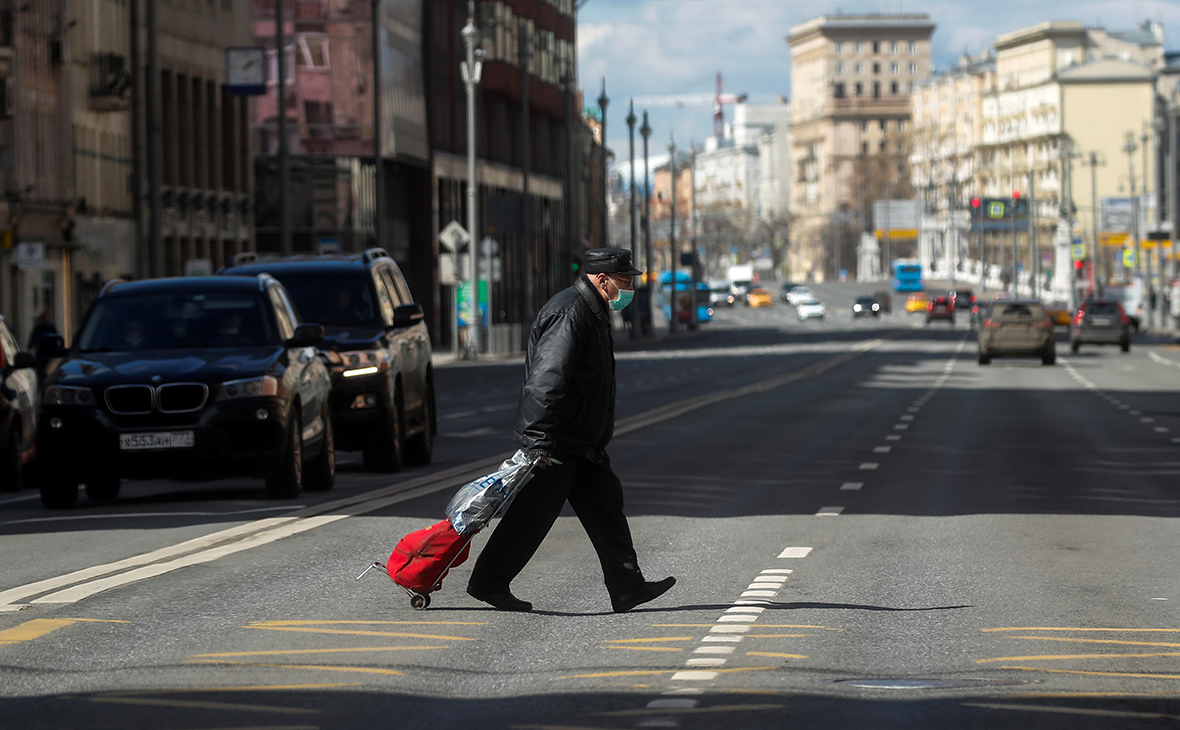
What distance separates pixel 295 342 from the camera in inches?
677

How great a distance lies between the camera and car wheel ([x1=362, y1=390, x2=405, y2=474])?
1986 cm

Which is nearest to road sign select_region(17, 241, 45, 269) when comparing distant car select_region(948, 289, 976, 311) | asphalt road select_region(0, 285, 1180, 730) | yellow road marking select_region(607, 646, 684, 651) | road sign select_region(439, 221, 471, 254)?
asphalt road select_region(0, 285, 1180, 730)

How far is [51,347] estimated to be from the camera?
17062 millimetres

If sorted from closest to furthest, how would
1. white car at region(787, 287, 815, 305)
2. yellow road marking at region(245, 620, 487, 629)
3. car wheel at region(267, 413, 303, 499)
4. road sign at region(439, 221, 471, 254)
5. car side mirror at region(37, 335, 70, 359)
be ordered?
yellow road marking at region(245, 620, 487, 629)
car wheel at region(267, 413, 303, 499)
car side mirror at region(37, 335, 70, 359)
road sign at region(439, 221, 471, 254)
white car at region(787, 287, 815, 305)

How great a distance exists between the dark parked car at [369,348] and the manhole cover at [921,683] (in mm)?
11438

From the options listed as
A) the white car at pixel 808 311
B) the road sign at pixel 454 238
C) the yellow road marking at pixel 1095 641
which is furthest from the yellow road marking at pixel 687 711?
the white car at pixel 808 311

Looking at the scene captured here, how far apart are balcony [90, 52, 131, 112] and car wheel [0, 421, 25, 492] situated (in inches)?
1511

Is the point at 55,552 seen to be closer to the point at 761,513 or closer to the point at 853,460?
the point at 761,513

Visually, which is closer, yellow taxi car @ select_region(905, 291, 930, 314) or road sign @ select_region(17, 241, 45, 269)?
road sign @ select_region(17, 241, 45, 269)

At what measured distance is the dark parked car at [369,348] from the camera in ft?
64.2

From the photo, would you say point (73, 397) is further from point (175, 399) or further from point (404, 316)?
point (404, 316)

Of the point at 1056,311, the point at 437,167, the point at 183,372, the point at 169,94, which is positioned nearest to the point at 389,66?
the point at 437,167

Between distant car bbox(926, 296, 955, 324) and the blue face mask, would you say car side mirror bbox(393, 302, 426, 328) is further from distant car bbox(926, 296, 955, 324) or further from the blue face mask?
distant car bbox(926, 296, 955, 324)

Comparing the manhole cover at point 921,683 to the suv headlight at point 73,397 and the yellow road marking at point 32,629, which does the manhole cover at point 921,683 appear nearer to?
the yellow road marking at point 32,629
